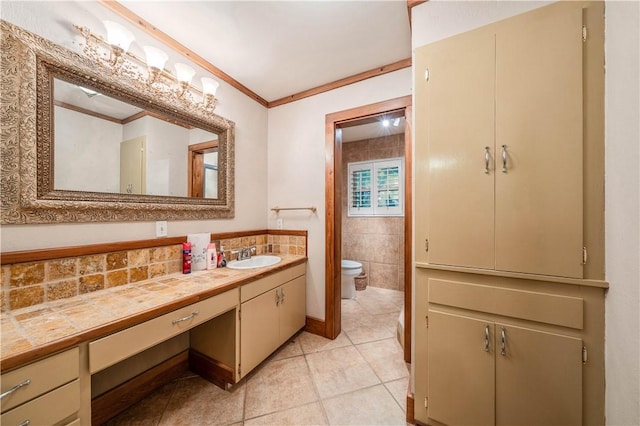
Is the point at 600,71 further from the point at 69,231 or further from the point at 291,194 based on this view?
the point at 69,231

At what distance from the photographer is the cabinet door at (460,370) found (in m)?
1.13

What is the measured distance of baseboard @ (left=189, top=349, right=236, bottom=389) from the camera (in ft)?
5.14

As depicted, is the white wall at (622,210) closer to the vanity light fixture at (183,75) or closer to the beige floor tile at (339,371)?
the beige floor tile at (339,371)

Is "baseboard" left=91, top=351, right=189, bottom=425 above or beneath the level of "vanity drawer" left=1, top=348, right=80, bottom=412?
beneath

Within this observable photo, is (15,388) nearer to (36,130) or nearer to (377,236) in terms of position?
(36,130)

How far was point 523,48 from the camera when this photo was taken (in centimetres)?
106

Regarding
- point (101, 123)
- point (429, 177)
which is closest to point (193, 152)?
point (101, 123)

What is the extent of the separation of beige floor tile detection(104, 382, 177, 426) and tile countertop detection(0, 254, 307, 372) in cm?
80

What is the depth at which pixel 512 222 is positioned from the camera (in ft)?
3.54

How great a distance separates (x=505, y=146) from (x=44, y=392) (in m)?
2.09

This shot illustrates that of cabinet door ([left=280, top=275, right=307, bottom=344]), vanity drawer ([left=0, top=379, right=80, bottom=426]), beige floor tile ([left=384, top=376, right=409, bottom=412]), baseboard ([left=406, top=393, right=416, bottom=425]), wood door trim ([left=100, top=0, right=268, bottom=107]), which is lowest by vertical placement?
beige floor tile ([left=384, top=376, right=409, bottom=412])

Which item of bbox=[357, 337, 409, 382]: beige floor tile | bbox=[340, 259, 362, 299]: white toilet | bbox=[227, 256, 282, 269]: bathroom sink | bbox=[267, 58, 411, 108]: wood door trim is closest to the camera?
bbox=[357, 337, 409, 382]: beige floor tile

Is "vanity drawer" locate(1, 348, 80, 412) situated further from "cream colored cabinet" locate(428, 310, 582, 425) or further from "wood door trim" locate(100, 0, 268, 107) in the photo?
"wood door trim" locate(100, 0, 268, 107)

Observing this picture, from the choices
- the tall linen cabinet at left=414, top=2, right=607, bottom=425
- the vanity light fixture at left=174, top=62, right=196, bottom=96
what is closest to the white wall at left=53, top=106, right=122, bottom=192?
the vanity light fixture at left=174, top=62, right=196, bottom=96
